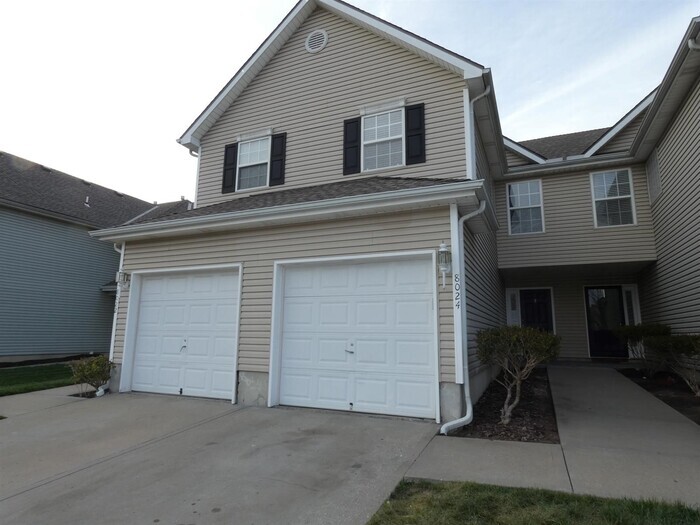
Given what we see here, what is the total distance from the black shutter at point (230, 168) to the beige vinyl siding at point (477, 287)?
5706 mm

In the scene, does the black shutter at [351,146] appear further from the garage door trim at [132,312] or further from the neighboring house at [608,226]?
the neighboring house at [608,226]

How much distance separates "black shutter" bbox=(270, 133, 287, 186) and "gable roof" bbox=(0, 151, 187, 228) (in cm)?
1060

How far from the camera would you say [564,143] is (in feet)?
44.5

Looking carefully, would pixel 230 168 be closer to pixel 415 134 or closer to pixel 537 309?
pixel 415 134

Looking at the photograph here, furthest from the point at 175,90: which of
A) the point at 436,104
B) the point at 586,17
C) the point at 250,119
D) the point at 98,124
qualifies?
the point at 586,17

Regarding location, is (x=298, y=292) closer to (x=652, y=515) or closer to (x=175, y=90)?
(x=652, y=515)

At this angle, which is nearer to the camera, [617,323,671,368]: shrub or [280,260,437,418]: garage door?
[280,260,437,418]: garage door

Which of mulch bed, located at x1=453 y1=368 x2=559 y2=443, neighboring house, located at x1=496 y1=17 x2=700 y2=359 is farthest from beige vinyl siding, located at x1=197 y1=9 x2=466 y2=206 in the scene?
neighboring house, located at x1=496 y1=17 x2=700 y2=359

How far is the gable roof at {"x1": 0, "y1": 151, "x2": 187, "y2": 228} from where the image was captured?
574 inches

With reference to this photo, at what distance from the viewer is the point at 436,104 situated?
8.00 meters

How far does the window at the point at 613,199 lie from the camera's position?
37.1ft

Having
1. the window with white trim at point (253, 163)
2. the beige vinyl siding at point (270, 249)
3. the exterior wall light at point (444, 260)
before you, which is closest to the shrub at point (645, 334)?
the exterior wall light at point (444, 260)

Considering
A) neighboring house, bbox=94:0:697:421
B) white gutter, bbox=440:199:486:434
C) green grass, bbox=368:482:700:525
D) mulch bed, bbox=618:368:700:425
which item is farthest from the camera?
mulch bed, bbox=618:368:700:425

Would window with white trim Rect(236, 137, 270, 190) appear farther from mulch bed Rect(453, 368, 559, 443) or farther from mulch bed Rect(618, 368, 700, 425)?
mulch bed Rect(618, 368, 700, 425)
